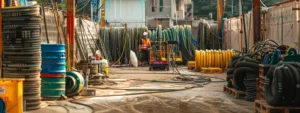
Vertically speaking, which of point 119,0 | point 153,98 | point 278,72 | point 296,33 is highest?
point 119,0

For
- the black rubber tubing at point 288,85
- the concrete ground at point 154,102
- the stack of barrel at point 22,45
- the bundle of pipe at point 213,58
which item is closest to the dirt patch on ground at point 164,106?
the concrete ground at point 154,102

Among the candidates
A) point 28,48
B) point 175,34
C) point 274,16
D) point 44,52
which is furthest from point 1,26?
point 175,34

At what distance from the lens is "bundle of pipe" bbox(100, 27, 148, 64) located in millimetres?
29672

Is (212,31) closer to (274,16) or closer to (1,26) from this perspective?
(274,16)

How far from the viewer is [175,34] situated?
28797 millimetres

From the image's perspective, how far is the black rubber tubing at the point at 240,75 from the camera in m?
11.1

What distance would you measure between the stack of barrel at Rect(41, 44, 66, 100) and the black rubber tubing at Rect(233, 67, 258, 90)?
14.6 feet

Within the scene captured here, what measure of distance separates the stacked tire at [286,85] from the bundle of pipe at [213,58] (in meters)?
14.3

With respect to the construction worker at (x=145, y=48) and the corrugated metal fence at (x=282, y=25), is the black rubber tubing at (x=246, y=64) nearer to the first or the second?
the corrugated metal fence at (x=282, y=25)

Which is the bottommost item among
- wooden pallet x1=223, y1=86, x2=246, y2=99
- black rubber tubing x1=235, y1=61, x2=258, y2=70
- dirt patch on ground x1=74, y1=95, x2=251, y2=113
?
dirt patch on ground x1=74, y1=95, x2=251, y2=113

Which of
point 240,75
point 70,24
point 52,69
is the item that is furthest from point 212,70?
point 52,69

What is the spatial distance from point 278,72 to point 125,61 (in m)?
22.1

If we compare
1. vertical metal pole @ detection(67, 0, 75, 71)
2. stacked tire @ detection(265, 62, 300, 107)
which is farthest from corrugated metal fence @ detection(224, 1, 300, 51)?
vertical metal pole @ detection(67, 0, 75, 71)

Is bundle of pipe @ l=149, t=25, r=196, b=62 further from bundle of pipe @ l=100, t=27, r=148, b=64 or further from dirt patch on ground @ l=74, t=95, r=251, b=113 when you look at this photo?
dirt patch on ground @ l=74, t=95, r=251, b=113
